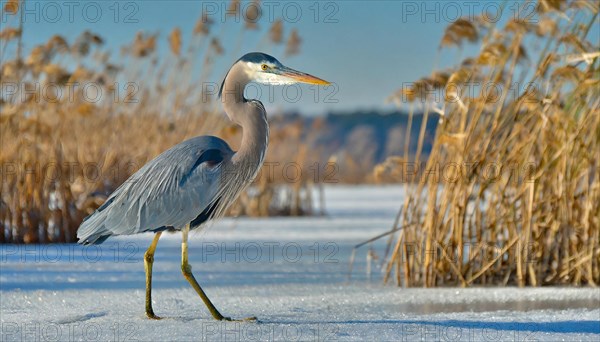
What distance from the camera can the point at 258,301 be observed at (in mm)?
4766

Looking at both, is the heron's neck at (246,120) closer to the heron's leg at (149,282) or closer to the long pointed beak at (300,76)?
the long pointed beak at (300,76)

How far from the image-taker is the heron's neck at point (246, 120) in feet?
12.7

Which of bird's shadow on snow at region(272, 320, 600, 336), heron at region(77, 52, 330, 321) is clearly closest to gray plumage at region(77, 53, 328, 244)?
heron at region(77, 52, 330, 321)

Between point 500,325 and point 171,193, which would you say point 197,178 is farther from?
point 500,325

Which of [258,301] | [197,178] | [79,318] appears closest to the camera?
[197,178]

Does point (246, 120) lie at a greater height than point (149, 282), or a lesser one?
greater

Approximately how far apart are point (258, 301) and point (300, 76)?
139 centimetres

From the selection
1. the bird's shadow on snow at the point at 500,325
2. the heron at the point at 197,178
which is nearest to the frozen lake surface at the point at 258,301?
the bird's shadow on snow at the point at 500,325

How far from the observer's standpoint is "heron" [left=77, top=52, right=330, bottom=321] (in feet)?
12.4

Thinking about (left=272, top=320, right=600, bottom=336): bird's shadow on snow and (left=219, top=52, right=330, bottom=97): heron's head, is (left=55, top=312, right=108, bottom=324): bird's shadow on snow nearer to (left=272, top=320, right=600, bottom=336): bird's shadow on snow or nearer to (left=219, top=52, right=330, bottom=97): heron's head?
(left=272, top=320, right=600, bottom=336): bird's shadow on snow

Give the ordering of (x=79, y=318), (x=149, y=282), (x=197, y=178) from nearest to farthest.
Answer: (x=197, y=178) < (x=149, y=282) < (x=79, y=318)

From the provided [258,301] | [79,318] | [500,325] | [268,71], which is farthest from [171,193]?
[500,325]

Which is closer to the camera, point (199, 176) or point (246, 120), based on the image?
point (199, 176)

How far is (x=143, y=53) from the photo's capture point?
10602 millimetres
